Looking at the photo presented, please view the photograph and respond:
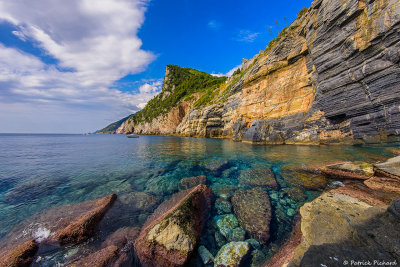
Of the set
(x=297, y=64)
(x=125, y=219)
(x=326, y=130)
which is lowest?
(x=125, y=219)

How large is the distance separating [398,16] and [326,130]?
1111cm

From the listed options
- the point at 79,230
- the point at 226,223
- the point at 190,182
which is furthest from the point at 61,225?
the point at 226,223

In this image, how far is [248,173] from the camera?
800 centimetres

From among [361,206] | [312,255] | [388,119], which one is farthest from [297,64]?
[312,255]

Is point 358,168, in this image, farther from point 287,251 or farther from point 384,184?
point 287,251

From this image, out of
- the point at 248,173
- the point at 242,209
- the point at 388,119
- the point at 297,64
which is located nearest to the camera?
the point at 242,209

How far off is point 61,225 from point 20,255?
1142 mm

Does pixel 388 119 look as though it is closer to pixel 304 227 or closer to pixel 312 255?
pixel 304 227

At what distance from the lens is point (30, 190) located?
6531mm

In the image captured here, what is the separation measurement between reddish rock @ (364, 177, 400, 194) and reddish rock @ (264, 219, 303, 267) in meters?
4.15

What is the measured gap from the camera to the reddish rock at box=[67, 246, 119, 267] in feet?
8.83

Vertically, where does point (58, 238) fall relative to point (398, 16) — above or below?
below

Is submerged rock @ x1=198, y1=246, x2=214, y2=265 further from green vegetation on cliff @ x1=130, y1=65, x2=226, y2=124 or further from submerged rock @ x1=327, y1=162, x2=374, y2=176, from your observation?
green vegetation on cliff @ x1=130, y1=65, x2=226, y2=124

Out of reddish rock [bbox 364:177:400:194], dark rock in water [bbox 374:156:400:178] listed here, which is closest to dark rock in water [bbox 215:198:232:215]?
reddish rock [bbox 364:177:400:194]
